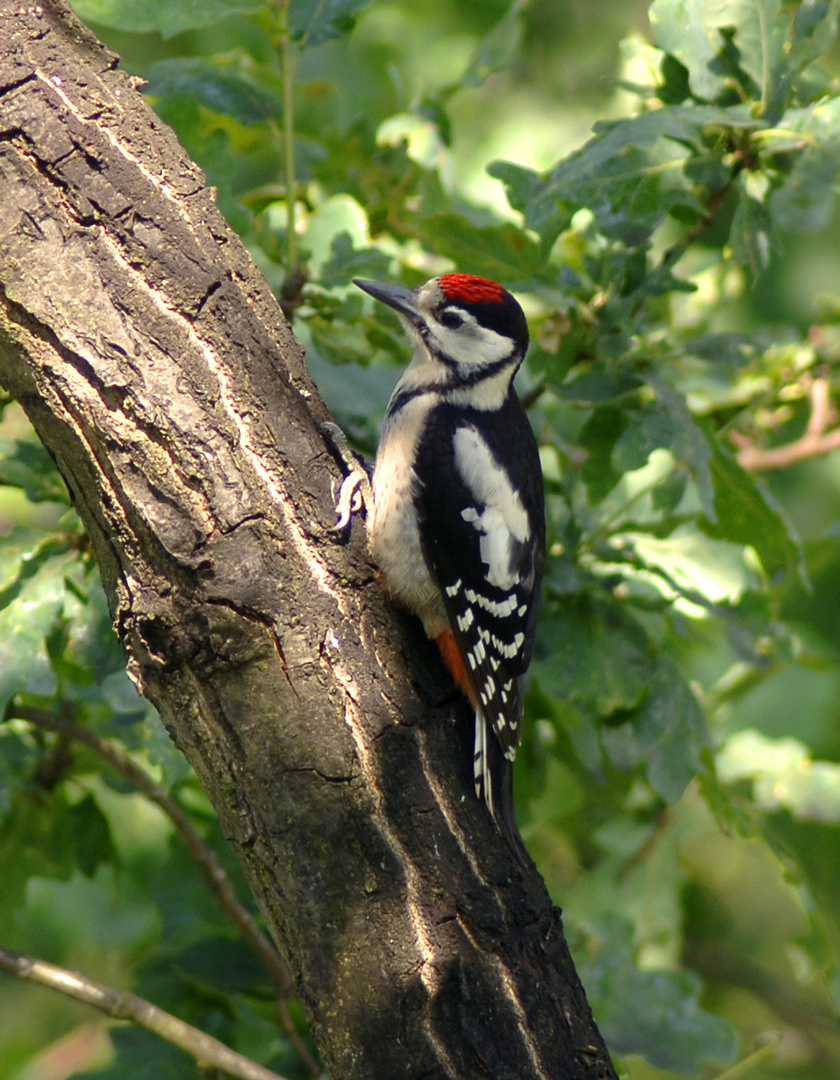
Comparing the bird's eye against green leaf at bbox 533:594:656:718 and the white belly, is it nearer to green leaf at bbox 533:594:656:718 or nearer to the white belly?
the white belly

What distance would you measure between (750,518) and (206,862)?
1.63 metres

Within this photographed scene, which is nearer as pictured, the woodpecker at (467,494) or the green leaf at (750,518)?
the woodpecker at (467,494)

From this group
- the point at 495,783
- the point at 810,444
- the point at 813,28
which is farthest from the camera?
the point at 810,444

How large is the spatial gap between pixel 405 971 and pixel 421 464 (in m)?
1.50

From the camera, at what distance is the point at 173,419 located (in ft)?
7.14

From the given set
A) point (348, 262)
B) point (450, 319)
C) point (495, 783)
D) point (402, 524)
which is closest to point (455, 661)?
point (495, 783)

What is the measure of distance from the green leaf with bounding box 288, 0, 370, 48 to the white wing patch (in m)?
1.11

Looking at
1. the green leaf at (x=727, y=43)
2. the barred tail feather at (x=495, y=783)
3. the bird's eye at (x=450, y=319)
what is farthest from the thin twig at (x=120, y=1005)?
the green leaf at (x=727, y=43)

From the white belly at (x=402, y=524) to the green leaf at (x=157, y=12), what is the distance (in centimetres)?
110

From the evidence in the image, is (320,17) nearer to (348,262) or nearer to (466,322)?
(348,262)

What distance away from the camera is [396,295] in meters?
3.37

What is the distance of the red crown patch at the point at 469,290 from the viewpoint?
3.50 meters

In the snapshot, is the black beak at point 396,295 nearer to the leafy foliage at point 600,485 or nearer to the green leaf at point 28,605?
the leafy foliage at point 600,485

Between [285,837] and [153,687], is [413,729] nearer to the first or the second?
[285,837]
